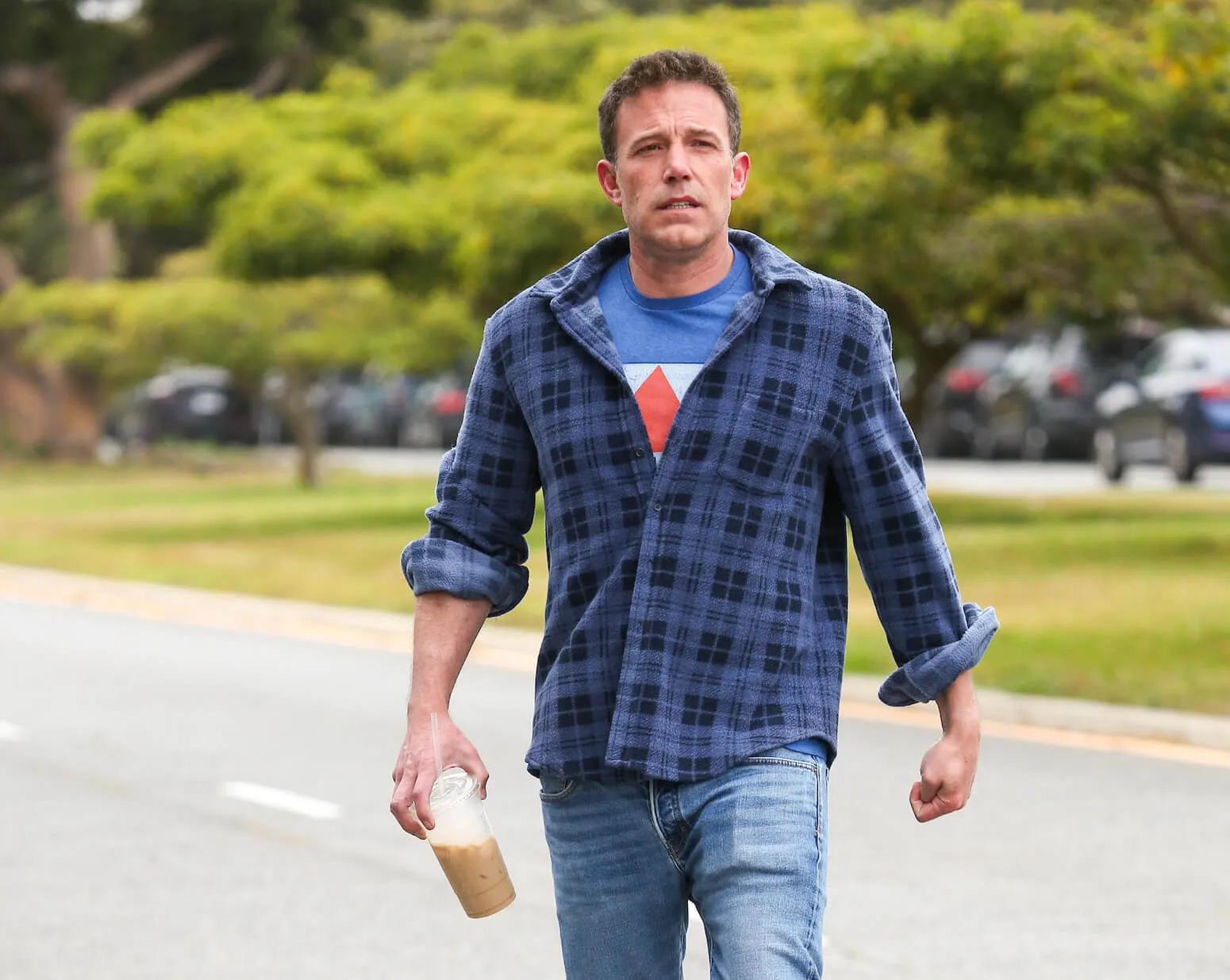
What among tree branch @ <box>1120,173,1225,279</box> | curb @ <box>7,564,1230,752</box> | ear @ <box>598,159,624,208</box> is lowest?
curb @ <box>7,564,1230,752</box>

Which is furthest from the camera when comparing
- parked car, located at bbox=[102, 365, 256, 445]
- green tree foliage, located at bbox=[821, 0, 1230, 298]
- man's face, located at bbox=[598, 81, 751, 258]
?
parked car, located at bbox=[102, 365, 256, 445]

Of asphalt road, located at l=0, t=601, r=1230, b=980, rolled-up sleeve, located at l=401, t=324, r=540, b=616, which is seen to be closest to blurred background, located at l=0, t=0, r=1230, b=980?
asphalt road, located at l=0, t=601, r=1230, b=980

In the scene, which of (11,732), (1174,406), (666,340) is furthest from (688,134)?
(1174,406)

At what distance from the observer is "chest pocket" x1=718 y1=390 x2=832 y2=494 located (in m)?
3.21

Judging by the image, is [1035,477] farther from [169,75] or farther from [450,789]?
[450,789]

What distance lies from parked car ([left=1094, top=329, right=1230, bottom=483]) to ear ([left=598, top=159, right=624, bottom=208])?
20.2 metres

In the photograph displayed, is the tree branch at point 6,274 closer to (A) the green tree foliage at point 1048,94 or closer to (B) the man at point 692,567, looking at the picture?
(A) the green tree foliage at point 1048,94

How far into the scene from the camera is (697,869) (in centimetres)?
321

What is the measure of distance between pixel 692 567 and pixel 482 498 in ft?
1.24

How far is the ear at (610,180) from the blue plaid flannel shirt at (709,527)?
0.08 m

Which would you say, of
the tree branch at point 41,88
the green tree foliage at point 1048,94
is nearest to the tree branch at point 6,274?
the tree branch at point 41,88

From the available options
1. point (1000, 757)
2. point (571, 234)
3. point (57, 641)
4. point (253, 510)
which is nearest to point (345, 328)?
point (253, 510)

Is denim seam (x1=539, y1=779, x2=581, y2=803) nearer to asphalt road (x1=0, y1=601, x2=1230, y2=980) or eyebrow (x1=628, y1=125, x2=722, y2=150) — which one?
eyebrow (x1=628, y1=125, x2=722, y2=150)

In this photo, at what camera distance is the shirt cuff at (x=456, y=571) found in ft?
11.0
